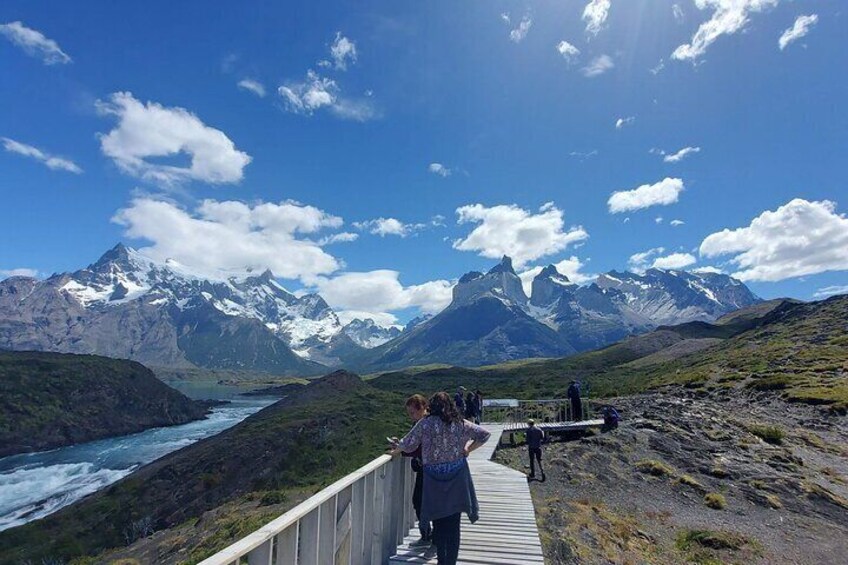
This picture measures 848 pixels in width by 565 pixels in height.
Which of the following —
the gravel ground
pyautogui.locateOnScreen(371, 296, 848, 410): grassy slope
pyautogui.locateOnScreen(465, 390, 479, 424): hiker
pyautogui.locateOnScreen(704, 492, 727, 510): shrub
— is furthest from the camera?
pyautogui.locateOnScreen(371, 296, 848, 410): grassy slope

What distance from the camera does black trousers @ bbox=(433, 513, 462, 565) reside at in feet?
20.1

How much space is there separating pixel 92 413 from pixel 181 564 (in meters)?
88.8

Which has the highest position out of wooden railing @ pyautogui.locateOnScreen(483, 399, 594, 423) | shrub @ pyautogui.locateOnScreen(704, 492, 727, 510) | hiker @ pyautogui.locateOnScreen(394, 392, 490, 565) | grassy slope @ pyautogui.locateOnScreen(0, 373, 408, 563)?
hiker @ pyautogui.locateOnScreen(394, 392, 490, 565)

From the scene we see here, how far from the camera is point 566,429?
2441 cm

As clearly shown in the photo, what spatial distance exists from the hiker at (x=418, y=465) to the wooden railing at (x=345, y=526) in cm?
16

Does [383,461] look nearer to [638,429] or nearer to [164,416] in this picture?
[638,429]

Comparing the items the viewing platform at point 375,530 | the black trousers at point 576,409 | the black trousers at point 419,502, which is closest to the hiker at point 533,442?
Answer: the viewing platform at point 375,530

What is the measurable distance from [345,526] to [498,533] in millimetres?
3871

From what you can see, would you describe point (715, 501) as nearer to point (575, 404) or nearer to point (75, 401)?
point (575, 404)

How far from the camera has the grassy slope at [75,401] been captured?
7831 centimetres

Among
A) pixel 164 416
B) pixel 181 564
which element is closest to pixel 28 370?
pixel 164 416

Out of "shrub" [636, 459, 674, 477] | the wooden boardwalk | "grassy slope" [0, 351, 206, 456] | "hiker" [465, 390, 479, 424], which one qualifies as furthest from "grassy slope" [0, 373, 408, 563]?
"grassy slope" [0, 351, 206, 456]

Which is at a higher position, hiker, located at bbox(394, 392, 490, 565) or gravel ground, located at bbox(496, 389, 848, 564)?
hiker, located at bbox(394, 392, 490, 565)

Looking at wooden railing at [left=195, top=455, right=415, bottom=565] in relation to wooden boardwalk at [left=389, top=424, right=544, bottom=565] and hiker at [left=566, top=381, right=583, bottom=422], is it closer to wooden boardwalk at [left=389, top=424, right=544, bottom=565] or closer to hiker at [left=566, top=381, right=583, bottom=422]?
wooden boardwalk at [left=389, top=424, right=544, bottom=565]
